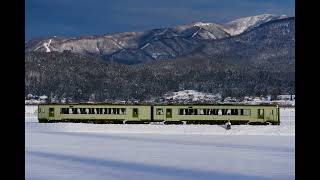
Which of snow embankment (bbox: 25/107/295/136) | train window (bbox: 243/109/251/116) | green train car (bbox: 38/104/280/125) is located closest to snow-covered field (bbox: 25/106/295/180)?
snow embankment (bbox: 25/107/295/136)

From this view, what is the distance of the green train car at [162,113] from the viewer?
47.7 metres

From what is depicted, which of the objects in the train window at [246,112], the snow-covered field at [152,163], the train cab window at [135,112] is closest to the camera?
the snow-covered field at [152,163]

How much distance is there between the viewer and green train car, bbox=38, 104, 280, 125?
47656mm

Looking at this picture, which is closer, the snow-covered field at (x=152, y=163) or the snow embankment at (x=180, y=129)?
the snow-covered field at (x=152, y=163)

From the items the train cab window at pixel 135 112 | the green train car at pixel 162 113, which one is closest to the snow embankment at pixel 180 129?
the green train car at pixel 162 113

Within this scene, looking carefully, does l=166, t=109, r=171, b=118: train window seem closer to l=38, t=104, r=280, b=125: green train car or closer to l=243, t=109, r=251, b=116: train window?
l=38, t=104, r=280, b=125: green train car

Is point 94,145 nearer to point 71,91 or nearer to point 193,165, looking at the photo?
point 193,165

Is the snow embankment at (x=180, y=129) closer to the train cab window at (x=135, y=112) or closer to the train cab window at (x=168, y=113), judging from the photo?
the train cab window at (x=135, y=112)

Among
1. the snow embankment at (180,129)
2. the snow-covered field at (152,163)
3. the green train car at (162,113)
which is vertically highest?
the green train car at (162,113)

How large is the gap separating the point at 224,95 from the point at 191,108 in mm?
146391

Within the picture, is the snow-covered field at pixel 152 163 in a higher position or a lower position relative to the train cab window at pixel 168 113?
lower

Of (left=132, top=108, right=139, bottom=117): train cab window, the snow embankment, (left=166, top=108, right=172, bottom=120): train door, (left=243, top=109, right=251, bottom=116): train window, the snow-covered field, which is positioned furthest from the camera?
(left=132, top=108, right=139, bottom=117): train cab window

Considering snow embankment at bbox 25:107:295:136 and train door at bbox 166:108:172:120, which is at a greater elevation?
train door at bbox 166:108:172:120
